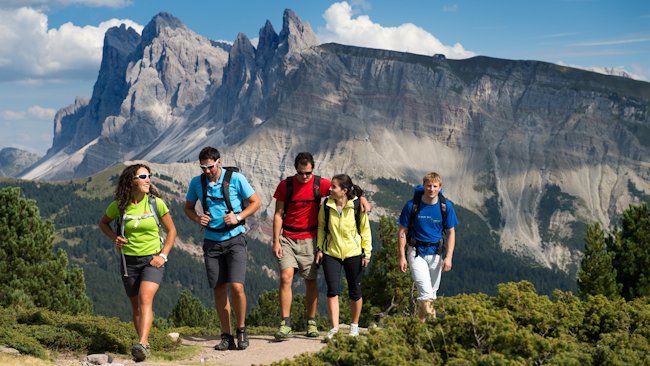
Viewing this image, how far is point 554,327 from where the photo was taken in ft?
44.3

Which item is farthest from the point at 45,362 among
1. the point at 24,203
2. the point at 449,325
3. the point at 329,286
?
the point at 24,203

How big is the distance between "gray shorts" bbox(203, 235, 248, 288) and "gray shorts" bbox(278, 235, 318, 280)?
1296mm

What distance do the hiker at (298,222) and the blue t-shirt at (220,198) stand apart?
3.56 feet

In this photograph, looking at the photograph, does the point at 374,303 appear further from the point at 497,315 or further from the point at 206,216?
the point at 497,315

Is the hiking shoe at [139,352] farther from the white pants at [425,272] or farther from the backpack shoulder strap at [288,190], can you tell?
the white pants at [425,272]

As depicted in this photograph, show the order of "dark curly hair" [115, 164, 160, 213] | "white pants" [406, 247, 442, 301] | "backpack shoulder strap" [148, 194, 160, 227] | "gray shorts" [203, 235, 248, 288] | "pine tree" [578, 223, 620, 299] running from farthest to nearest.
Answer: "pine tree" [578, 223, 620, 299] → "white pants" [406, 247, 442, 301] → "gray shorts" [203, 235, 248, 288] → "backpack shoulder strap" [148, 194, 160, 227] → "dark curly hair" [115, 164, 160, 213]

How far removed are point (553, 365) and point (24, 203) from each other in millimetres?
29031

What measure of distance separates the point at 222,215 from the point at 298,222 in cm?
219

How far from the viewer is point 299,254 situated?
1739cm

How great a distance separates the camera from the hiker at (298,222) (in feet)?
56.0

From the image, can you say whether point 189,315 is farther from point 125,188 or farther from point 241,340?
point 125,188

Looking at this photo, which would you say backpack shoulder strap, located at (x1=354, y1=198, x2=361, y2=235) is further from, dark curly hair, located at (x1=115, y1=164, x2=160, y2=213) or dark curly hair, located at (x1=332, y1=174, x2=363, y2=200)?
dark curly hair, located at (x1=115, y1=164, x2=160, y2=213)

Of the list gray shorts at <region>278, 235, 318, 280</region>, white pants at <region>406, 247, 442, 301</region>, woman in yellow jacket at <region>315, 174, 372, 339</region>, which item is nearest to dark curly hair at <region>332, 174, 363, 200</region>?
woman in yellow jacket at <region>315, 174, 372, 339</region>

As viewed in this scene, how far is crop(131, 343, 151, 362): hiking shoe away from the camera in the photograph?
15.2 m
